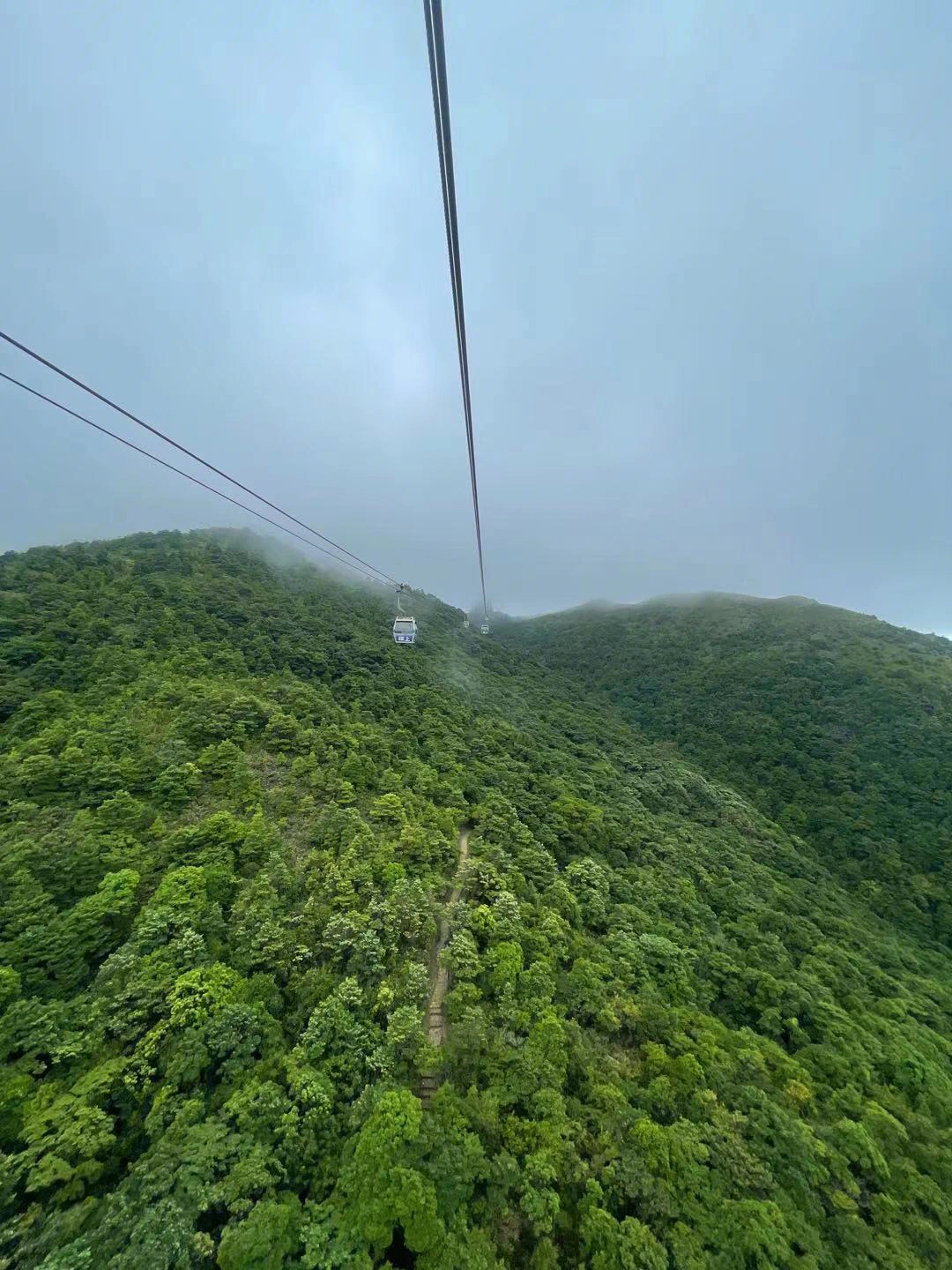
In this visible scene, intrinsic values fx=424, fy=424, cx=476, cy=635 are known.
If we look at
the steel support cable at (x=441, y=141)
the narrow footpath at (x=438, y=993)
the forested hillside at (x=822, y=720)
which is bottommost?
the narrow footpath at (x=438, y=993)

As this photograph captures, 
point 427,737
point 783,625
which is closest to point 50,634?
point 427,737

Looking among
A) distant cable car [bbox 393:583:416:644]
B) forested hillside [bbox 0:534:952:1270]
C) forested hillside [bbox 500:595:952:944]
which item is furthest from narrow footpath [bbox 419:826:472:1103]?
forested hillside [bbox 500:595:952:944]

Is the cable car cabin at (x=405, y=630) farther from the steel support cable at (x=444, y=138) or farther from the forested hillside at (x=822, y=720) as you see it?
the forested hillside at (x=822, y=720)

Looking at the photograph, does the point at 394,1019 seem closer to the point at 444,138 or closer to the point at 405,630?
the point at 444,138

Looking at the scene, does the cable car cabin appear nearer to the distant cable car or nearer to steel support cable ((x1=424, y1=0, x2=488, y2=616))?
the distant cable car

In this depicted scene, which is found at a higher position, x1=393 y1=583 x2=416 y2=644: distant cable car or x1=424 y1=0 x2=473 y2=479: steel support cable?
x1=424 y1=0 x2=473 y2=479: steel support cable

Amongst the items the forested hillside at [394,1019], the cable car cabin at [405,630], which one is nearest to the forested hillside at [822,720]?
the forested hillside at [394,1019]
